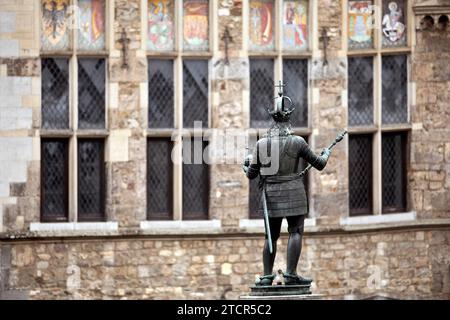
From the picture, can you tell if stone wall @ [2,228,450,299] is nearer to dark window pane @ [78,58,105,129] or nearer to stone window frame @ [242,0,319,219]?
stone window frame @ [242,0,319,219]

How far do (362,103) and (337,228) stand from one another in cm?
190

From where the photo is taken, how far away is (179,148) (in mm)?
35750

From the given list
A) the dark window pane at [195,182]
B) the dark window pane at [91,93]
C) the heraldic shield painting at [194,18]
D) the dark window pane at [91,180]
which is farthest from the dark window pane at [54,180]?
the heraldic shield painting at [194,18]

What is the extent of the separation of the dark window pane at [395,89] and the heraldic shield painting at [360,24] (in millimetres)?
428

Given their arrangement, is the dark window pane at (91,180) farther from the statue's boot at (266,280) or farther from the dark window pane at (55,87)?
the statue's boot at (266,280)

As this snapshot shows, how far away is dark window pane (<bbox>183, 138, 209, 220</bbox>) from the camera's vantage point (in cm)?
3581

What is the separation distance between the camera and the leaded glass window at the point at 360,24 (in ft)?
119

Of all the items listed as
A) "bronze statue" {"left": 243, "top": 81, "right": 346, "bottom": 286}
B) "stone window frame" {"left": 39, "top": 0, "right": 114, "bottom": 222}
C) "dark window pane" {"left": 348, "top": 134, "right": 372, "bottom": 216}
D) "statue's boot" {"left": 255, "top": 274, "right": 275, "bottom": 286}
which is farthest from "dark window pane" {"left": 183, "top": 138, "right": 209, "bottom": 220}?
"statue's boot" {"left": 255, "top": 274, "right": 275, "bottom": 286}

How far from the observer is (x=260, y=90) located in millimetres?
36031

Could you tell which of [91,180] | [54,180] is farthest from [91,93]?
[54,180]

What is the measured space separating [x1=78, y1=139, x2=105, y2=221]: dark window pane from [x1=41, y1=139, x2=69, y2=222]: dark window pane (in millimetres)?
210

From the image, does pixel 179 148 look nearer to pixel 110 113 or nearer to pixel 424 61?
pixel 110 113

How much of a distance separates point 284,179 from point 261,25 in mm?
6695
